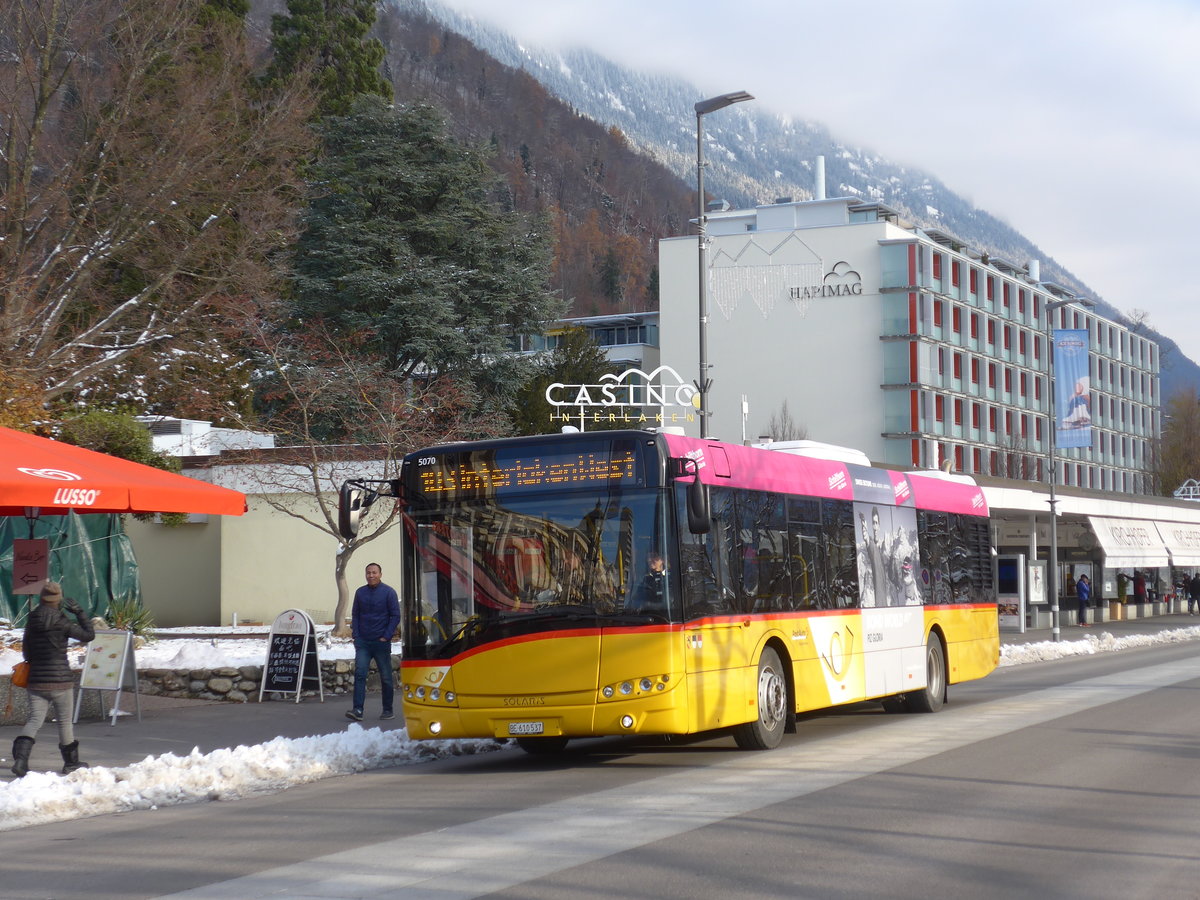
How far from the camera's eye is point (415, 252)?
47875 mm

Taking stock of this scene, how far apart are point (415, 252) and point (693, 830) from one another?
4010 cm

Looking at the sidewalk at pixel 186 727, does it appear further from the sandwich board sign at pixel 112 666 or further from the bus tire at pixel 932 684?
the bus tire at pixel 932 684

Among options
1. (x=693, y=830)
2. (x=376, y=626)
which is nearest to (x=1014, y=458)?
(x=376, y=626)

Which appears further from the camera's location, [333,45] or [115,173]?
[333,45]

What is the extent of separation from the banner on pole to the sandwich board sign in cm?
3365

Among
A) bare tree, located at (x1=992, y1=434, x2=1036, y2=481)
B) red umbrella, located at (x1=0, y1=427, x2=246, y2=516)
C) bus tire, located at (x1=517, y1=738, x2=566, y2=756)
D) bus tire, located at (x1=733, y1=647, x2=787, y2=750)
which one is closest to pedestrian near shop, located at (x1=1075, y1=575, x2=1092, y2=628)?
bare tree, located at (x1=992, y1=434, x2=1036, y2=481)

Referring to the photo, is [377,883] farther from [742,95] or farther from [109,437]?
[109,437]

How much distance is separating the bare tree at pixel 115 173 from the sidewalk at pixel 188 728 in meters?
7.76

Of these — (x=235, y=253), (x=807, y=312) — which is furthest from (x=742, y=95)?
(x=807, y=312)

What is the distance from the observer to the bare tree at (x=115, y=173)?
2614 centimetres

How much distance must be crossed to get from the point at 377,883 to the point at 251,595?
28.6 m

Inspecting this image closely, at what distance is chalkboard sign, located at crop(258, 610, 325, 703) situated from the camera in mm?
19422

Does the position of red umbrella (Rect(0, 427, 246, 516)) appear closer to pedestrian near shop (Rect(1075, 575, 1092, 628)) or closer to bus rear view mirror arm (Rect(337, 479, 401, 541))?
bus rear view mirror arm (Rect(337, 479, 401, 541))

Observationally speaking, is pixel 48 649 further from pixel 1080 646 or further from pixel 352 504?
pixel 1080 646
